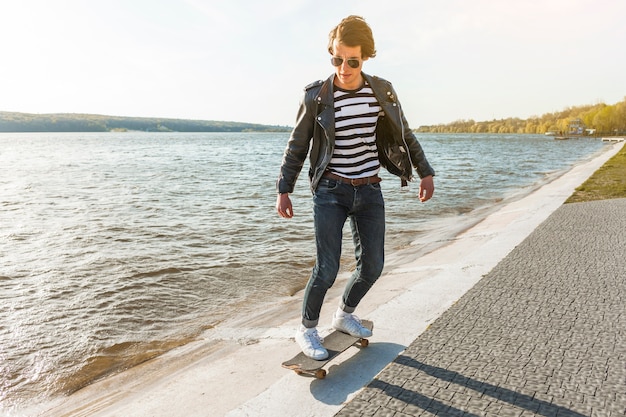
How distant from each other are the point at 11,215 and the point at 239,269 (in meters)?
9.41

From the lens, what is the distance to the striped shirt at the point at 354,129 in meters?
3.11

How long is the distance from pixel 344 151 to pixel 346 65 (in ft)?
1.85

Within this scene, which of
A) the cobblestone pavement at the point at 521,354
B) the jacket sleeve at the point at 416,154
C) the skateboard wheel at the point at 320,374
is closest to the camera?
the cobblestone pavement at the point at 521,354

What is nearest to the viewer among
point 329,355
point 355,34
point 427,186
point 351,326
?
point 355,34

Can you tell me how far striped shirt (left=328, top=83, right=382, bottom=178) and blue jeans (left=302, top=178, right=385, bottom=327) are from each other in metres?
0.12

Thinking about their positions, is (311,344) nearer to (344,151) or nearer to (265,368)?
(265,368)

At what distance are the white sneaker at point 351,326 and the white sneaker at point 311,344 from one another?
24 centimetres

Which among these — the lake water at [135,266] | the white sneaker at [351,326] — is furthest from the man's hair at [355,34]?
the lake water at [135,266]

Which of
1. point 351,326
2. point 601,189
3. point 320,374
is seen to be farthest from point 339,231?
point 601,189

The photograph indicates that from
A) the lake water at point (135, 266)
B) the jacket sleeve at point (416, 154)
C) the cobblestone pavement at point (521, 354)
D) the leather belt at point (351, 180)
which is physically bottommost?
the lake water at point (135, 266)

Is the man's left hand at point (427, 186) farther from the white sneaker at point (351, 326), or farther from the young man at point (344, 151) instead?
the white sneaker at point (351, 326)

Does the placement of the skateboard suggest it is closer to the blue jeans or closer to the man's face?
the blue jeans

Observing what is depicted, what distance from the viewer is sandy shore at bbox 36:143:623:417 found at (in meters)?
2.92

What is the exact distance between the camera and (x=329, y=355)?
3.20m
